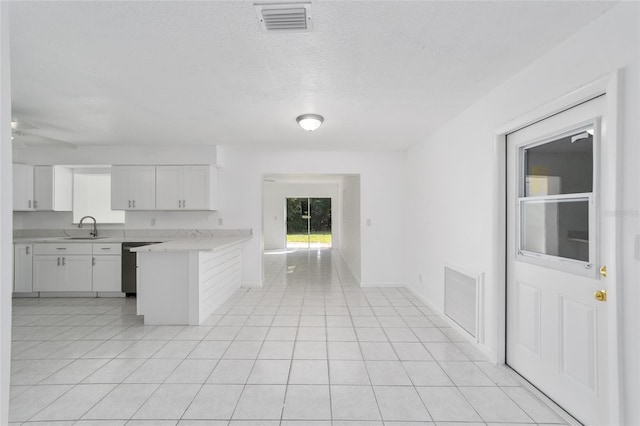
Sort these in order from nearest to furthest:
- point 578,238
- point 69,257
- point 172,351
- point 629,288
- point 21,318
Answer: point 629,288 → point 578,238 → point 172,351 → point 21,318 → point 69,257

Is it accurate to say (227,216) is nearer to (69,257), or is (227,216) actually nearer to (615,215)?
(69,257)

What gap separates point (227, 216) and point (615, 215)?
506 centimetres

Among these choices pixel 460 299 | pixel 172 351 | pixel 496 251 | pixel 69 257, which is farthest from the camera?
pixel 69 257

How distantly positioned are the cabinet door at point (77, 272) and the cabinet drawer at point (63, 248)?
0.09 m

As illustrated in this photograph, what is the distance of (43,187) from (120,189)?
135 centimetres

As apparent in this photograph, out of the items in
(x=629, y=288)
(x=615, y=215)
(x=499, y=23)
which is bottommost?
(x=629, y=288)

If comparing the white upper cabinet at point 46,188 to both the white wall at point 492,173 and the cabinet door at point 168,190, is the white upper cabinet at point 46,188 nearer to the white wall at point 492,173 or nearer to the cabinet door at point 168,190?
the cabinet door at point 168,190

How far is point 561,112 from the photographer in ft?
6.75

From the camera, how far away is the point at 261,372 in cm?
256

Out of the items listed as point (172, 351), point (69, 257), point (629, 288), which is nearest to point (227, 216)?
point (69, 257)

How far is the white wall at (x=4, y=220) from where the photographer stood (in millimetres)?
1078

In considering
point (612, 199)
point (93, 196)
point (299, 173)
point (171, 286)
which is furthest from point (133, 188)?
point (612, 199)

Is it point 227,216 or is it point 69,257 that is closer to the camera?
point 69,257

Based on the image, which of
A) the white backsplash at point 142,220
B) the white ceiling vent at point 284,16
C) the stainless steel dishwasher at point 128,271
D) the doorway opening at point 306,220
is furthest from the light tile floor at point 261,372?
the doorway opening at point 306,220
